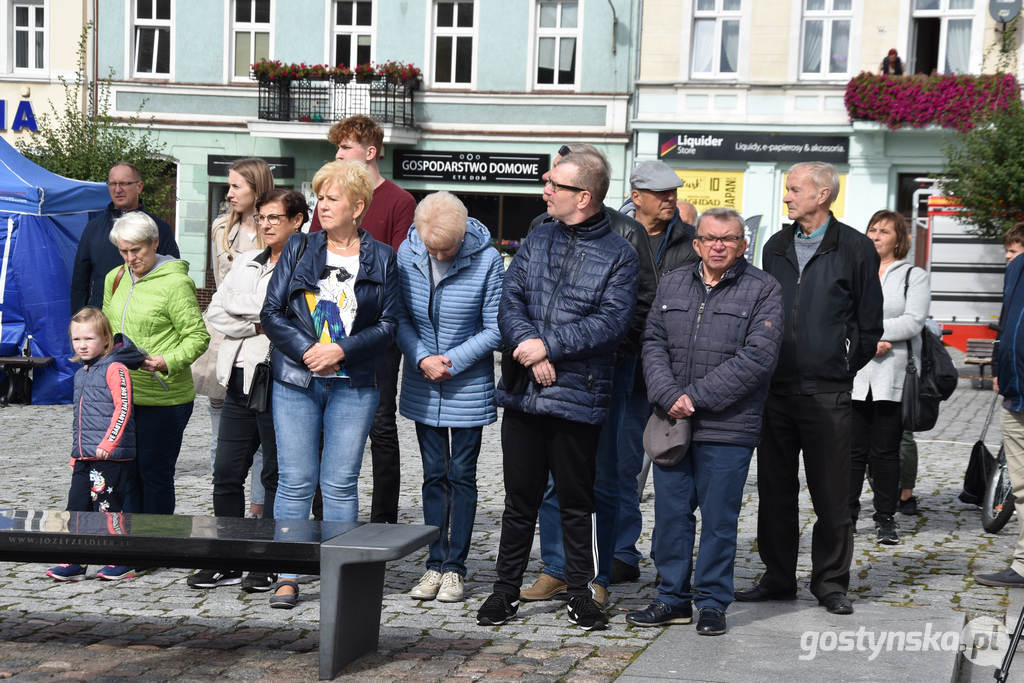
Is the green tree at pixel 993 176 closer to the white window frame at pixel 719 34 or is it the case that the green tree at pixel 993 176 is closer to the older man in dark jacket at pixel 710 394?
the white window frame at pixel 719 34

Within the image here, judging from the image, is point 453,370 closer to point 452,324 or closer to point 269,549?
point 452,324

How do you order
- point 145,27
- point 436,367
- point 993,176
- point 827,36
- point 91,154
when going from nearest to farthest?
point 436,367 < point 993,176 < point 91,154 < point 827,36 < point 145,27

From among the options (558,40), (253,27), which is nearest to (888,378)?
(558,40)

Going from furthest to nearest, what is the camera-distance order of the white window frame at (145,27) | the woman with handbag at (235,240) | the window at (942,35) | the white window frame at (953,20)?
the white window frame at (145,27), the window at (942,35), the white window frame at (953,20), the woman with handbag at (235,240)

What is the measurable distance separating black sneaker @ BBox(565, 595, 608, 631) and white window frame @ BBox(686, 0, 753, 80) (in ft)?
70.0

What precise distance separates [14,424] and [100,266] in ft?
15.1

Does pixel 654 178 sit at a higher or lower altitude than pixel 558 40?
lower

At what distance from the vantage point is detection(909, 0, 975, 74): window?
981 inches

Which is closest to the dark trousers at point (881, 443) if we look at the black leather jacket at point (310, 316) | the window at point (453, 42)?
the black leather jacket at point (310, 316)

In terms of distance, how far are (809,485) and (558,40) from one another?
21.5m

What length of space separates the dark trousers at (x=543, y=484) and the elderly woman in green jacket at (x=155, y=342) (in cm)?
171

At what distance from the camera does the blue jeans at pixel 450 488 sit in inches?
242

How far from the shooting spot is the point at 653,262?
6.37 m

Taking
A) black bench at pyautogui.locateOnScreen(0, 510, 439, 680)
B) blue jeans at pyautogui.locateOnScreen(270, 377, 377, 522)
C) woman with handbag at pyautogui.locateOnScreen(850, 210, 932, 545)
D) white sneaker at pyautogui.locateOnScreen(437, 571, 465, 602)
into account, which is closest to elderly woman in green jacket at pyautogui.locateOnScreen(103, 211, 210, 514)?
blue jeans at pyautogui.locateOnScreen(270, 377, 377, 522)
